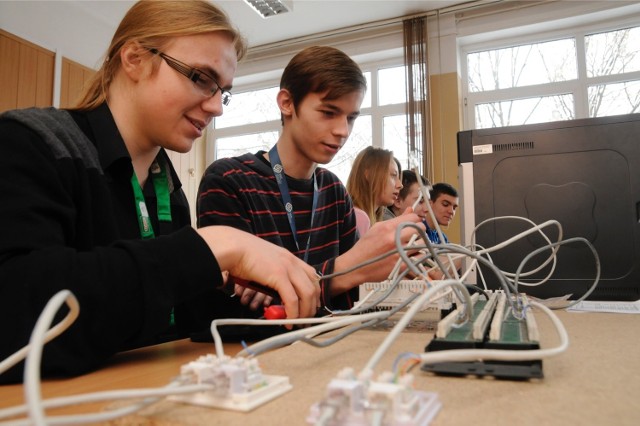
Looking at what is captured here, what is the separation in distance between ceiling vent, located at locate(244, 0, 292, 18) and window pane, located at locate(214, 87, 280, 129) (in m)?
1.06

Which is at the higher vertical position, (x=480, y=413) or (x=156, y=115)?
(x=156, y=115)

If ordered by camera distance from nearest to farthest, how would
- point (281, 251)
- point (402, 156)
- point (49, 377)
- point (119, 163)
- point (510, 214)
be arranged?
point (49, 377) < point (281, 251) < point (119, 163) < point (510, 214) < point (402, 156)

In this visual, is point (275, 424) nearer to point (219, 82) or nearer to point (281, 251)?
point (281, 251)

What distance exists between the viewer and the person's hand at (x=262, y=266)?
0.57 meters

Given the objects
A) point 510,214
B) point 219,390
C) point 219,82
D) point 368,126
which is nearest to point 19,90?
point 368,126

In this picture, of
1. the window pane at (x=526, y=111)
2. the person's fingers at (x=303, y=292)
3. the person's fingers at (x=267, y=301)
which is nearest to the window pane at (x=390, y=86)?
the window pane at (x=526, y=111)

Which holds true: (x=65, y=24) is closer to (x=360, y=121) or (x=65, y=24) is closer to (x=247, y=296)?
(x=360, y=121)

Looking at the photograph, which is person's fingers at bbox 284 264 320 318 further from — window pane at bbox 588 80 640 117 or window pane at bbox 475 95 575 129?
window pane at bbox 588 80 640 117

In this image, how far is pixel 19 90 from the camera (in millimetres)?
3342

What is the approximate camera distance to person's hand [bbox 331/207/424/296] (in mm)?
802

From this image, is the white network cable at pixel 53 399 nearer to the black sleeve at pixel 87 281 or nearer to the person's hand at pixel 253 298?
the black sleeve at pixel 87 281

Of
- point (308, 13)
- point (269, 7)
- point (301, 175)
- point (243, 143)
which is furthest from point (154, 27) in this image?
point (243, 143)

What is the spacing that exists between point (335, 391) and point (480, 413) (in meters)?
0.11

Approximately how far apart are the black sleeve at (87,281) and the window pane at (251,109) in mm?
4617
